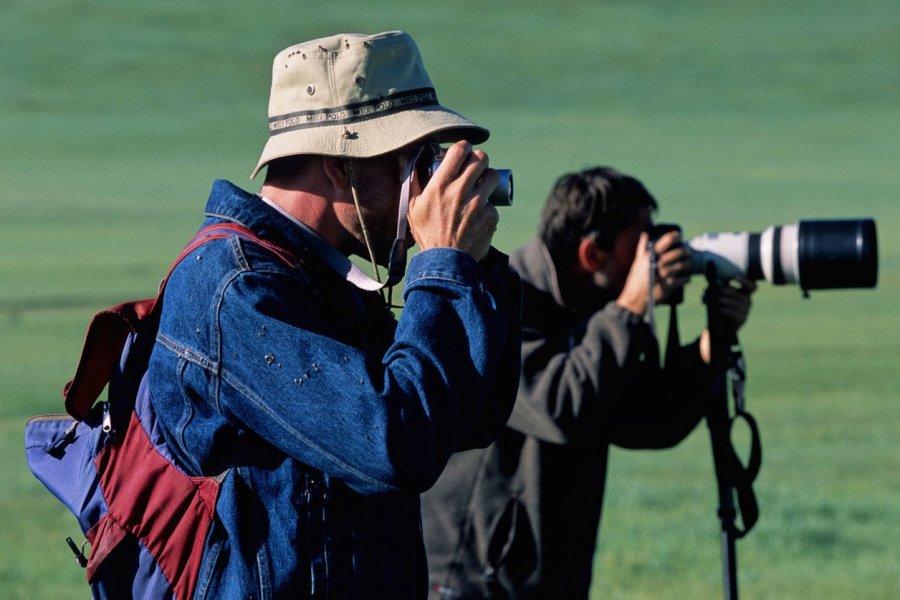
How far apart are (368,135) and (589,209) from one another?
1977 mm

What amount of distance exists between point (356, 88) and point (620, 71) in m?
41.9

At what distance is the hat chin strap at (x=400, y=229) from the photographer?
2.71 m

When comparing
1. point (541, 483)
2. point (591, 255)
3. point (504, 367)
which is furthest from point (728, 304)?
point (504, 367)

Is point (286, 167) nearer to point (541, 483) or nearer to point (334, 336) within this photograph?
point (334, 336)

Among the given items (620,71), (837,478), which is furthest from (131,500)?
(620,71)

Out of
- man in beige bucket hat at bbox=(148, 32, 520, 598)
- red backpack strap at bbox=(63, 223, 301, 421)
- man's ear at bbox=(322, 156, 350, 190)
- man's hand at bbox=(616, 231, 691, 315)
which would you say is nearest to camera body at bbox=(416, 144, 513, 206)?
man in beige bucket hat at bbox=(148, 32, 520, 598)

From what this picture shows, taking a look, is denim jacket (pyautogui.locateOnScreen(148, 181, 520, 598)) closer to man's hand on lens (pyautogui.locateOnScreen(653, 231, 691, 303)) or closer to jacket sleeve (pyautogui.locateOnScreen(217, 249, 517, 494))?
jacket sleeve (pyautogui.locateOnScreen(217, 249, 517, 494))

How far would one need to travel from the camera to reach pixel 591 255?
15.1 ft

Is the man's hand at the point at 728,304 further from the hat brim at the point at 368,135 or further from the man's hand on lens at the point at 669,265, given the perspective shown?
the hat brim at the point at 368,135

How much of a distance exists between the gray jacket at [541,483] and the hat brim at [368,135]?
59.0 inches

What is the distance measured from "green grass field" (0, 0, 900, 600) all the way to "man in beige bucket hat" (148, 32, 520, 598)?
4.61m

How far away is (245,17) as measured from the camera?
48.4 meters

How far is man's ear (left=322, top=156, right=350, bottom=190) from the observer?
2742 millimetres

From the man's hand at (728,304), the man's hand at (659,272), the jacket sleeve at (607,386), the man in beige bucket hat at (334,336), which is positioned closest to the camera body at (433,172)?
the man in beige bucket hat at (334,336)
